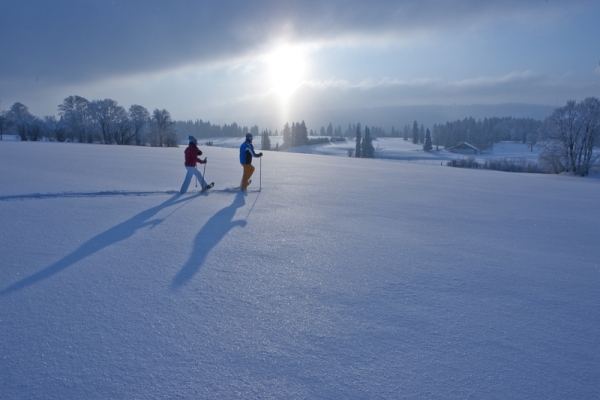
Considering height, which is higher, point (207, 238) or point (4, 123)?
point (4, 123)

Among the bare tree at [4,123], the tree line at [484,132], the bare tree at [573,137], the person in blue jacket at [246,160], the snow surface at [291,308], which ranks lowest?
the snow surface at [291,308]

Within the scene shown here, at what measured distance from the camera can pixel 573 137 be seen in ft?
145

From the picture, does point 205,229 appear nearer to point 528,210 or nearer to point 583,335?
point 583,335

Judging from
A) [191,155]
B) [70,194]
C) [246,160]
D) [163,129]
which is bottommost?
[70,194]

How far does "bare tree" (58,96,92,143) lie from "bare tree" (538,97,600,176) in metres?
85.8

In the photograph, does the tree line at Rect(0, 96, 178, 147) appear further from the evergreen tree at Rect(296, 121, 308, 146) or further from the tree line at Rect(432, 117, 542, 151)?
the tree line at Rect(432, 117, 542, 151)

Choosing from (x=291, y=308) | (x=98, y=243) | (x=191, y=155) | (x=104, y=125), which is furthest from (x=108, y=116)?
(x=291, y=308)

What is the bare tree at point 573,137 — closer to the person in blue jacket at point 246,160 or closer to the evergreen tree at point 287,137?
the person in blue jacket at point 246,160

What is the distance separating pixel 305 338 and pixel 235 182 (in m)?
11.7

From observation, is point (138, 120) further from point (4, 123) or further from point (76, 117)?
point (4, 123)

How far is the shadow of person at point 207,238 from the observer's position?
4527 millimetres

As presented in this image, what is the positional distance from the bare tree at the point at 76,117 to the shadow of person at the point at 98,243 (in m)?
79.2

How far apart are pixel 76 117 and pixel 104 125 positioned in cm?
735

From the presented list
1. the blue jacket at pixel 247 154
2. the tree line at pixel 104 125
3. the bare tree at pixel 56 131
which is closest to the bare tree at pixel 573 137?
the blue jacket at pixel 247 154
